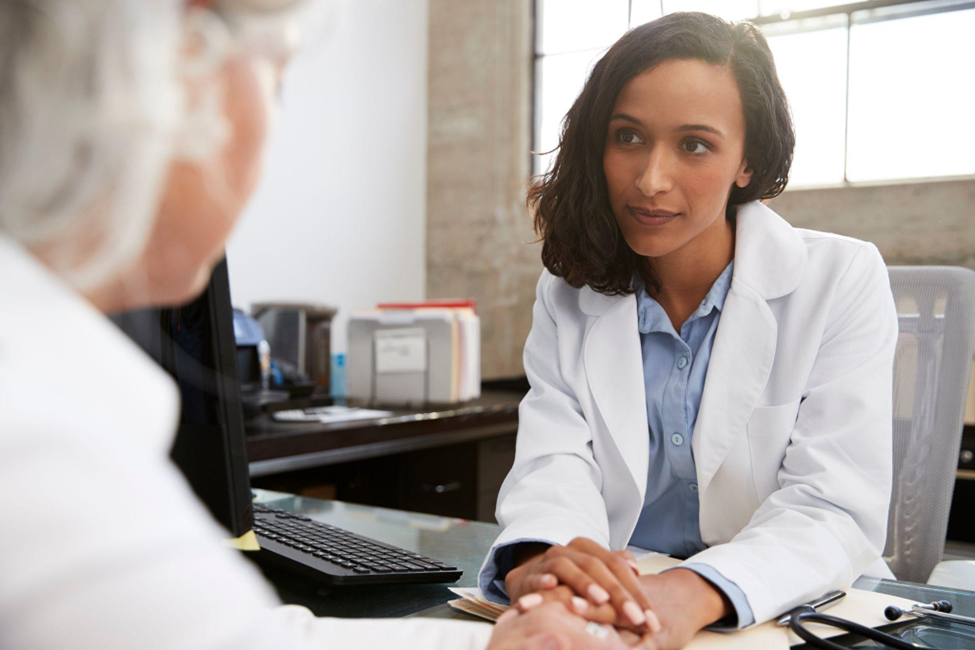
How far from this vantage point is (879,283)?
1.31 meters

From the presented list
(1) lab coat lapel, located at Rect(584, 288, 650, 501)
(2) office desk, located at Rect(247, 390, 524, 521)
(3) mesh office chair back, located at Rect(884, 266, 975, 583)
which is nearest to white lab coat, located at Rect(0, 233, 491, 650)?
(1) lab coat lapel, located at Rect(584, 288, 650, 501)

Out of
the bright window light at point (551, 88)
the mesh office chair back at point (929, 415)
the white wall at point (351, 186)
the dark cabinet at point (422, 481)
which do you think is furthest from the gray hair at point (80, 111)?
the bright window light at point (551, 88)

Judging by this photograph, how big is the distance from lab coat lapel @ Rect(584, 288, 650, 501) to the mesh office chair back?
0.51 m

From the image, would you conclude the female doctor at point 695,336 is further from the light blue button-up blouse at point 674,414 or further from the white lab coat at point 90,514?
the white lab coat at point 90,514

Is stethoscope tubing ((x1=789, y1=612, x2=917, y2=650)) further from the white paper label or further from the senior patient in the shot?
the white paper label

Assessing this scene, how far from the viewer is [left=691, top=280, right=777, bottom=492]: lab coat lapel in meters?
1.26

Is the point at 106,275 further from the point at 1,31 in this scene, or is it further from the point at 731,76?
the point at 731,76

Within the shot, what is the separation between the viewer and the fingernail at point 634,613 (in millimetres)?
808

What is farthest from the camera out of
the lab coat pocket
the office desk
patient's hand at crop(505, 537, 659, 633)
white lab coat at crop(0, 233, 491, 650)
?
the office desk

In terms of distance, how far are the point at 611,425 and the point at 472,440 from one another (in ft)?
5.42

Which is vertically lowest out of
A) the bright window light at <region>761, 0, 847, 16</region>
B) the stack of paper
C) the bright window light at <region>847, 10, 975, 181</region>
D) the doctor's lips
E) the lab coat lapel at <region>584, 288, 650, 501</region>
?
the stack of paper

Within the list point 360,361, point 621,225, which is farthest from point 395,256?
point 621,225

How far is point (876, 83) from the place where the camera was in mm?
3518

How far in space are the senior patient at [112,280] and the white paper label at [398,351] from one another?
2.59 m
